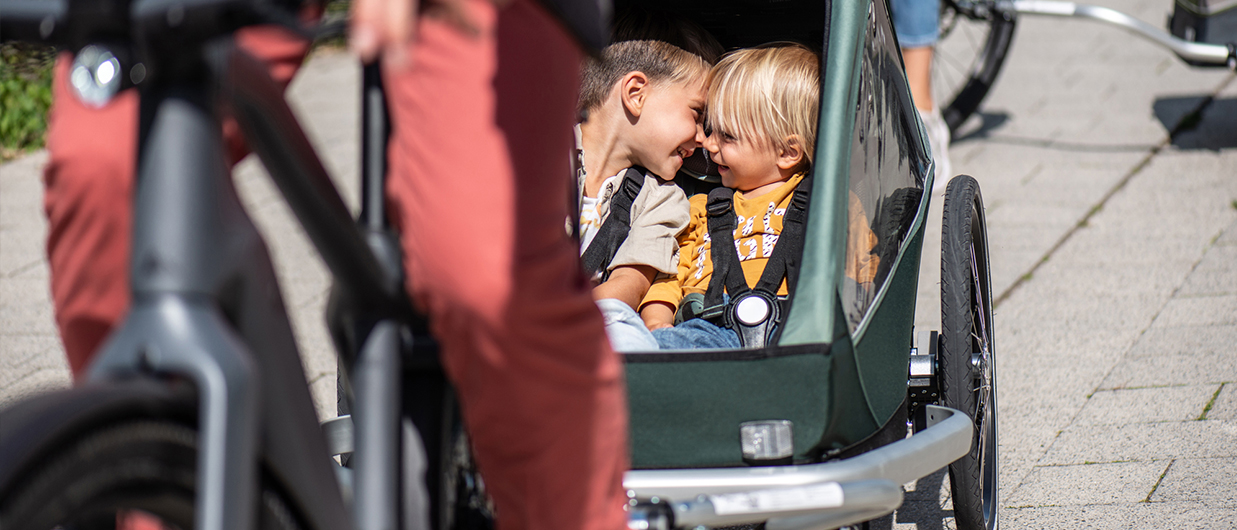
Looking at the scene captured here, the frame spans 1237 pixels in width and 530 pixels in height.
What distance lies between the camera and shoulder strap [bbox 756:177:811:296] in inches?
84.3

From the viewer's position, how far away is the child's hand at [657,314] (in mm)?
2242

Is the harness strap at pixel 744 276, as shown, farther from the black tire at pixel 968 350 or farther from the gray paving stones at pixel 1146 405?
the gray paving stones at pixel 1146 405

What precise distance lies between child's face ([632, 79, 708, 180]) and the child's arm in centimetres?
23

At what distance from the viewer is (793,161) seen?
2.28 m

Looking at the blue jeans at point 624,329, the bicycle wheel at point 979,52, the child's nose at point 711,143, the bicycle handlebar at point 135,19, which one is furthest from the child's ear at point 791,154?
the bicycle wheel at point 979,52

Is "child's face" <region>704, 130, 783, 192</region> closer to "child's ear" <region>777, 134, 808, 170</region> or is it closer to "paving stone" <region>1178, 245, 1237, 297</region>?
"child's ear" <region>777, 134, 808, 170</region>

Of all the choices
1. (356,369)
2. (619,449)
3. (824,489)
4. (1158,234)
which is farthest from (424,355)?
(1158,234)

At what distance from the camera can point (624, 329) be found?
1.94 metres

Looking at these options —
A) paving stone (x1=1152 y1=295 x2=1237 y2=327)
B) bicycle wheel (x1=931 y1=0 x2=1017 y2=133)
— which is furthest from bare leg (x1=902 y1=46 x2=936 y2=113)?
paving stone (x1=1152 y1=295 x2=1237 y2=327)

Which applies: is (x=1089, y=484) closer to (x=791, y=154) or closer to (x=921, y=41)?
(x=791, y=154)

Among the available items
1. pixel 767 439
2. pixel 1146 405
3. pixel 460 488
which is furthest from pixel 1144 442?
pixel 460 488

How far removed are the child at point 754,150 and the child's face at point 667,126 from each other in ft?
0.15

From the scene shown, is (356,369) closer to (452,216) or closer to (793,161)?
(452,216)

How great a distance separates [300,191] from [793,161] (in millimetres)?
1353
